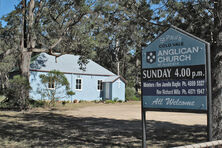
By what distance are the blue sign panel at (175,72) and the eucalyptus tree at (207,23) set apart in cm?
234

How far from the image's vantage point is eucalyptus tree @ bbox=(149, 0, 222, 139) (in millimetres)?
7434

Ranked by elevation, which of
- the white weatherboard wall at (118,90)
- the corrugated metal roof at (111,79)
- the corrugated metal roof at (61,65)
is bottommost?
the white weatherboard wall at (118,90)

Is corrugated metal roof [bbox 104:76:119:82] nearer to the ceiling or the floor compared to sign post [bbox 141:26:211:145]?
nearer to the ceiling

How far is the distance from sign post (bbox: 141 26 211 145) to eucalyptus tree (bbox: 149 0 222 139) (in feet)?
7.70

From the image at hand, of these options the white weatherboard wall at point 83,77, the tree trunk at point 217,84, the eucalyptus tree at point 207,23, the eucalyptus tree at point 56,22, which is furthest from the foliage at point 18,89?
the tree trunk at point 217,84

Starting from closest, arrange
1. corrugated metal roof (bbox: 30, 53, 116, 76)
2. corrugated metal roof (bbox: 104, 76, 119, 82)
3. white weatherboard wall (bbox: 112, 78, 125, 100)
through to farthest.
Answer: corrugated metal roof (bbox: 30, 53, 116, 76) → corrugated metal roof (bbox: 104, 76, 119, 82) → white weatherboard wall (bbox: 112, 78, 125, 100)

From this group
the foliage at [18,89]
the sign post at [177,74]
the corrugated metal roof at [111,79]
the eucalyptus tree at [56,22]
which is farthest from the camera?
the corrugated metal roof at [111,79]

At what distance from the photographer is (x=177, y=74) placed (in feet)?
18.2

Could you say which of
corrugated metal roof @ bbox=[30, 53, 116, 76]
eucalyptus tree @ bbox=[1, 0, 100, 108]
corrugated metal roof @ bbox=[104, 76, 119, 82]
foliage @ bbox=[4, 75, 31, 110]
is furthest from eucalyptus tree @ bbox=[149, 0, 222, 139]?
corrugated metal roof @ bbox=[104, 76, 119, 82]

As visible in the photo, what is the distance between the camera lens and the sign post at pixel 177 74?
521 cm

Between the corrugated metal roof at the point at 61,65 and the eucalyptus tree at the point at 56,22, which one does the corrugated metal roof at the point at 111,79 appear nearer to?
the corrugated metal roof at the point at 61,65

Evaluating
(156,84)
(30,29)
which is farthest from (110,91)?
(156,84)

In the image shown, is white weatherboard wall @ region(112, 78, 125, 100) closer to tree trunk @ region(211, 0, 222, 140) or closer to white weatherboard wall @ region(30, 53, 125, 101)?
white weatherboard wall @ region(30, 53, 125, 101)

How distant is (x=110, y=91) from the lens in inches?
1348
